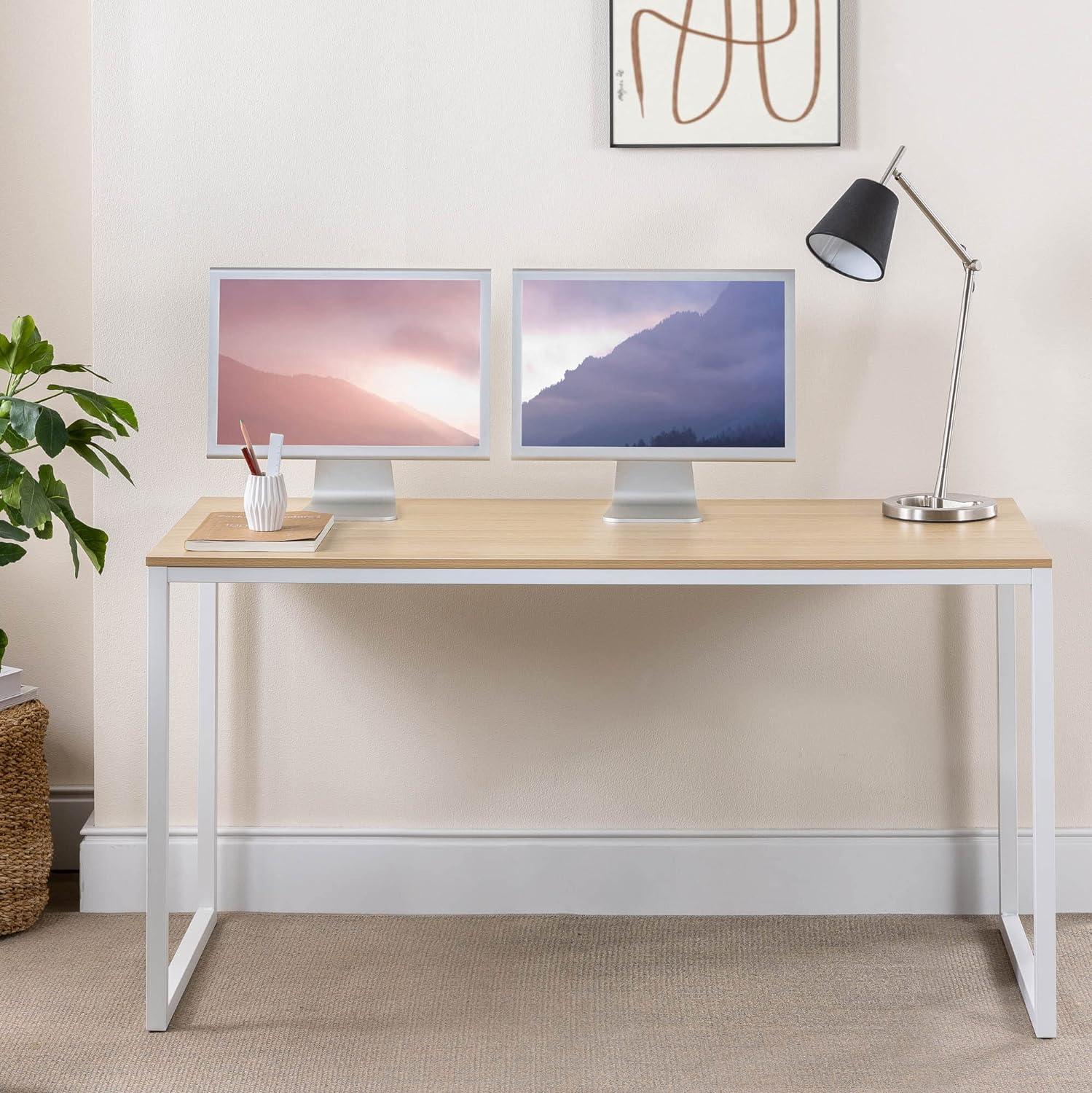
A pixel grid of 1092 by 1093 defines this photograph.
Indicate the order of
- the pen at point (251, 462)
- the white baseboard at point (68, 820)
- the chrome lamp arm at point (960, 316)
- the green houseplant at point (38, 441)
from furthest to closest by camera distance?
the white baseboard at point (68, 820) < the chrome lamp arm at point (960, 316) < the pen at point (251, 462) < the green houseplant at point (38, 441)

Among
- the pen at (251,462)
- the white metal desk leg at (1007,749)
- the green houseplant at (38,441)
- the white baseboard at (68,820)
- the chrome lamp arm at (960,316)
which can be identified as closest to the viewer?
the green houseplant at (38,441)

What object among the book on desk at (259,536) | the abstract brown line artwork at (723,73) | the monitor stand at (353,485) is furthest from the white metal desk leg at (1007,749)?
the book on desk at (259,536)

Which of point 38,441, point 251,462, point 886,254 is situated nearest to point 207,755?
point 251,462

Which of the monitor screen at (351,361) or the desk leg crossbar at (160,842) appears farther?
the monitor screen at (351,361)

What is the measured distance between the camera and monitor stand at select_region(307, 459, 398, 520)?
2127 mm

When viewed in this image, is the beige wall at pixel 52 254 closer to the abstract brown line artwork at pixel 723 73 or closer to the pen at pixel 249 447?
the pen at pixel 249 447

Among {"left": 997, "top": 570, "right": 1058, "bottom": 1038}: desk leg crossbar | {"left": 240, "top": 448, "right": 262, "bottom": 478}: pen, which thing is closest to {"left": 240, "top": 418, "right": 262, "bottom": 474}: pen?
{"left": 240, "top": 448, "right": 262, "bottom": 478}: pen

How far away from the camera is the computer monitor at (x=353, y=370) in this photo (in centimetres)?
211

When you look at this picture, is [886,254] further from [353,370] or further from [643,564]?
[353,370]

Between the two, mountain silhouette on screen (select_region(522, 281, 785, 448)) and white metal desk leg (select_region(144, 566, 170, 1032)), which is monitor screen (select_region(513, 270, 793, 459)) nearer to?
mountain silhouette on screen (select_region(522, 281, 785, 448))

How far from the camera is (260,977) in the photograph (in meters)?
2.13

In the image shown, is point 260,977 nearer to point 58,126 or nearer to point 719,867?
point 719,867

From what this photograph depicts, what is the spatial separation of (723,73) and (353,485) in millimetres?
1008

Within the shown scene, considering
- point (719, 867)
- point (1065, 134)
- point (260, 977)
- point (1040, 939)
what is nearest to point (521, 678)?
point (719, 867)
